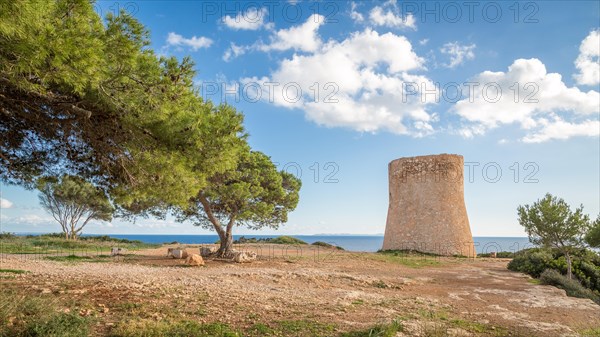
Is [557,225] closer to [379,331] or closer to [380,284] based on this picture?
[380,284]

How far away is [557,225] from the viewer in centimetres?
1594

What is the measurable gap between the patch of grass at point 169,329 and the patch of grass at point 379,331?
64.1 inches

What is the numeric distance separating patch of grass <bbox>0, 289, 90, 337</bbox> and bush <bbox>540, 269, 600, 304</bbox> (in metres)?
13.4

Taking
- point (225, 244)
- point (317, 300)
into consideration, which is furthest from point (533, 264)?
point (225, 244)

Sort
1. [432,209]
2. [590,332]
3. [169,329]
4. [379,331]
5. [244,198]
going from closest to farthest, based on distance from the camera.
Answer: [169,329] < [379,331] < [590,332] < [244,198] < [432,209]

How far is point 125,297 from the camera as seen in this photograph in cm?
688

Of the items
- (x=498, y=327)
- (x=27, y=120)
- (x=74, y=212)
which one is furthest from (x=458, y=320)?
(x=74, y=212)

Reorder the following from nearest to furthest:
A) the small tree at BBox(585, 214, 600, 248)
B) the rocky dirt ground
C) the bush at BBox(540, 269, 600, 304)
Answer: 1. the rocky dirt ground
2. the bush at BBox(540, 269, 600, 304)
3. the small tree at BBox(585, 214, 600, 248)

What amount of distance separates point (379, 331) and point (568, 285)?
10916 mm

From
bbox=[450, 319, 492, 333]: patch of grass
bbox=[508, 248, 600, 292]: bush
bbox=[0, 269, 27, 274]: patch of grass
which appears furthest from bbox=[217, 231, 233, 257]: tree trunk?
bbox=[508, 248, 600, 292]: bush

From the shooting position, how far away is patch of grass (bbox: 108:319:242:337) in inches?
189

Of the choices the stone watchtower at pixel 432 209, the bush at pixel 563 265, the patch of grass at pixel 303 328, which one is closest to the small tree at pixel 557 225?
the bush at pixel 563 265

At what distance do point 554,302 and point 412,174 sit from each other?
17160 millimetres

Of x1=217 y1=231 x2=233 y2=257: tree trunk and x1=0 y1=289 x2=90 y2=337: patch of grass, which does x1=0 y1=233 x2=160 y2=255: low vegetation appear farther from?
x1=0 y1=289 x2=90 y2=337: patch of grass
